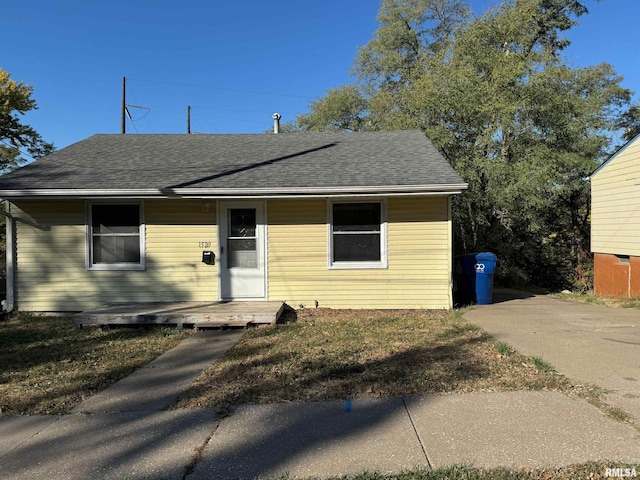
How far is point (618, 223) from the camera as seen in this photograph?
11.8 metres

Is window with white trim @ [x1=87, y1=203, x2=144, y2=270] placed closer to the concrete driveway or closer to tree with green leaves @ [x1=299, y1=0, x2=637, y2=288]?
the concrete driveway

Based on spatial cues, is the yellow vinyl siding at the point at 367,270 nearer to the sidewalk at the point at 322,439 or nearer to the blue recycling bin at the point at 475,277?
the blue recycling bin at the point at 475,277

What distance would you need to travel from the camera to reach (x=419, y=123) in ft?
51.9

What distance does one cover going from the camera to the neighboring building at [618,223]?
1105 centimetres

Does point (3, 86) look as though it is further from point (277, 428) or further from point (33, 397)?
point (277, 428)

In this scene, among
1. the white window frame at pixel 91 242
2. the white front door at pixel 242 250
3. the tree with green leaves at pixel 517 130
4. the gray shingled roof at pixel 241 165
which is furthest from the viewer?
the tree with green leaves at pixel 517 130

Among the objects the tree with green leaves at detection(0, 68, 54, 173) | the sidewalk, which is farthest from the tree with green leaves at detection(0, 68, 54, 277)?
the sidewalk

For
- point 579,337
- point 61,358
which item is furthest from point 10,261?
point 579,337

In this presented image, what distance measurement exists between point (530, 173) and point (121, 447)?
1287 cm

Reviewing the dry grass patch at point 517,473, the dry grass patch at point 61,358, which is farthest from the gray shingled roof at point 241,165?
the dry grass patch at point 517,473

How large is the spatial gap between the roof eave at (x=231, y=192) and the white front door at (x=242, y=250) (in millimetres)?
675

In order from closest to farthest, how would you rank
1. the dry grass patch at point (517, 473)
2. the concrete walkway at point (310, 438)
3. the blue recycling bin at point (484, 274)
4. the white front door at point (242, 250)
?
the dry grass patch at point (517, 473) → the concrete walkway at point (310, 438) → the white front door at point (242, 250) → the blue recycling bin at point (484, 274)

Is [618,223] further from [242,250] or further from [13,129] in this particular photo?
[13,129]

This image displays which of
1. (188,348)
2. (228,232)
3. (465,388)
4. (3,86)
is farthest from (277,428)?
(3,86)
